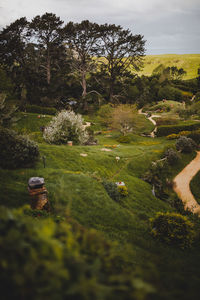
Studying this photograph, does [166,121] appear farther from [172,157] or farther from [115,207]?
[115,207]

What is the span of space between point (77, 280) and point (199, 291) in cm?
122

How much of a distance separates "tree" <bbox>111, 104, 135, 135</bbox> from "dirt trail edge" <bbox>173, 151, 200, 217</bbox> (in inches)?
495

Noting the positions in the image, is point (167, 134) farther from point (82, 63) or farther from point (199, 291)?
point (199, 291)

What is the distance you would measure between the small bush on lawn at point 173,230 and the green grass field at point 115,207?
0.31 meters

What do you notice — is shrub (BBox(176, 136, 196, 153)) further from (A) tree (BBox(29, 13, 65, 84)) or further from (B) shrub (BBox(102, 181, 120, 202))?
(A) tree (BBox(29, 13, 65, 84))

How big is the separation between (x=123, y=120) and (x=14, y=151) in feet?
72.1

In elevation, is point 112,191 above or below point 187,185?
above

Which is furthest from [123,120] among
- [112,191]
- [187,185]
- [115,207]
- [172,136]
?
[115,207]

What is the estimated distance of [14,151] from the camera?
8852mm

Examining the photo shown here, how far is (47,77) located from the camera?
38219 mm

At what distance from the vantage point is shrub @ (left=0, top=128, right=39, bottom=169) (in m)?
8.63

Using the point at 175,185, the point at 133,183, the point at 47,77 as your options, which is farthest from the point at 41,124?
the point at 175,185

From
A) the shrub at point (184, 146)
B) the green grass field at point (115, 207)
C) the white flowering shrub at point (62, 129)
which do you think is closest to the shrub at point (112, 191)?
the green grass field at point (115, 207)

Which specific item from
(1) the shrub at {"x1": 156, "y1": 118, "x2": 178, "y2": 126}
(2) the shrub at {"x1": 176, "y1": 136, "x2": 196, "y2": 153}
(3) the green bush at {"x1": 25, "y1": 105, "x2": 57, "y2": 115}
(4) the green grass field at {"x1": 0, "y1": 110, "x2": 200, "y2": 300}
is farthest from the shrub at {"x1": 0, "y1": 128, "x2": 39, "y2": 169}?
(1) the shrub at {"x1": 156, "y1": 118, "x2": 178, "y2": 126}
